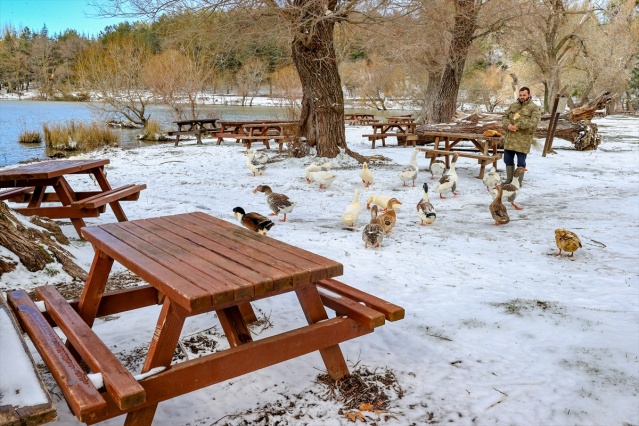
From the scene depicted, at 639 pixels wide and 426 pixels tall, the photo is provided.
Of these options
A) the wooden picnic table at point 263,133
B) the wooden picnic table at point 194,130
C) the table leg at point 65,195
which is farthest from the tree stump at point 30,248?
the wooden picnic table at point 194,130

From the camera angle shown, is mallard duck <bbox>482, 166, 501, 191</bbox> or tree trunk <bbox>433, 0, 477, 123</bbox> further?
tree trunk <bbox>433, 0, 477, 123</bbox>

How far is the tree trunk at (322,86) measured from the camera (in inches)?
480

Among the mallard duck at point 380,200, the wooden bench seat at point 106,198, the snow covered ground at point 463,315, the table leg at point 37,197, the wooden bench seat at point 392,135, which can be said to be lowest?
the snow covered ground at point 463,315

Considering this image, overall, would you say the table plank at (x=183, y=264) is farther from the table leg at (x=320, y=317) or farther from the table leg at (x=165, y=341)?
the table leg at (x=320, y=317)

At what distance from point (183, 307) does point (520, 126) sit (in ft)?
29.1

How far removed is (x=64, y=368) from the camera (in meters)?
2.11

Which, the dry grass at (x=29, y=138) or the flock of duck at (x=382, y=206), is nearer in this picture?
the flock of duck at (x=382, y=206)

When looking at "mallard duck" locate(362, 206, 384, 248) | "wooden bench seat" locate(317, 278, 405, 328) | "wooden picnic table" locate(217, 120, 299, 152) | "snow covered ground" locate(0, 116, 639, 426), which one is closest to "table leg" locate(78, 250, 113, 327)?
"snow covered ground" locate(0, 116, 639, 426)

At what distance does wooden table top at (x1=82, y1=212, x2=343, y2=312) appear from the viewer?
2227 mm

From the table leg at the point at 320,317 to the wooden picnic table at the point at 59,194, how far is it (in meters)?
3.21

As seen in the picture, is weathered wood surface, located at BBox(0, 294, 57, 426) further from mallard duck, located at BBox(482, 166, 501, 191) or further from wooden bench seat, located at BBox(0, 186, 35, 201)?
mallard duck, located at BBox(482, 166, 501, 191)

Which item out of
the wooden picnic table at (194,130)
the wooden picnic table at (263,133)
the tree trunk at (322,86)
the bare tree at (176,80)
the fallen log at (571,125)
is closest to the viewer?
the tree trunk at (322,86)

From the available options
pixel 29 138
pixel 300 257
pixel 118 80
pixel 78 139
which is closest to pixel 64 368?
pixel 300 257

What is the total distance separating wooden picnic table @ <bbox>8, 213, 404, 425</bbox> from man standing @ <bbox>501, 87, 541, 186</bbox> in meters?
7.57
